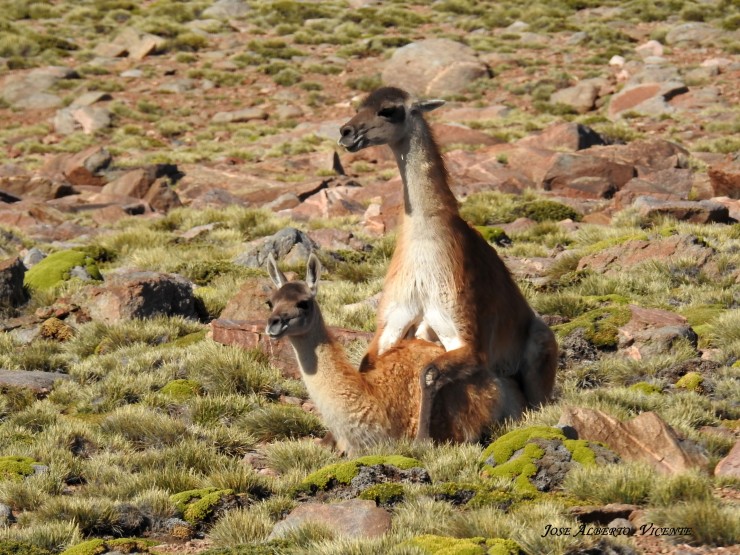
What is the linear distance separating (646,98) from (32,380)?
26170 mm

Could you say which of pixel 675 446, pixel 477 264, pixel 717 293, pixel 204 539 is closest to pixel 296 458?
pixel 204 539

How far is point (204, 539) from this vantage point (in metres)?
5.86

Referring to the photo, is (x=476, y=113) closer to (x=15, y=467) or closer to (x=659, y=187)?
(x=659, y=187)

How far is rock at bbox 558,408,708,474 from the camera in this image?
20.1 feet

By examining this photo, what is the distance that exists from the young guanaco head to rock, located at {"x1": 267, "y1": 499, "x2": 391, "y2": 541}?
1.48m

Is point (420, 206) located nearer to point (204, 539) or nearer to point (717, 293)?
point (204, 539)

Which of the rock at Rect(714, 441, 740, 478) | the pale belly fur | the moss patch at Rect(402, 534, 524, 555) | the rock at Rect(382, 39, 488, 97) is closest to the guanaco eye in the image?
the pale belly fur

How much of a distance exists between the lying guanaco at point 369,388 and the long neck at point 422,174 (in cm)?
92

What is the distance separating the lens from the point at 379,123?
24.9 ft

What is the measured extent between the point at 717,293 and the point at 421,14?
39334mm

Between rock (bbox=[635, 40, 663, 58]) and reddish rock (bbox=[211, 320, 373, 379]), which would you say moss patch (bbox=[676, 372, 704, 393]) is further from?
rock (bbox=[635, 40, 663, 58])

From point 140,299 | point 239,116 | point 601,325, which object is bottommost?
point 239,116

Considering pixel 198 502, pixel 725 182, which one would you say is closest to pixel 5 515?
pixel 198 502

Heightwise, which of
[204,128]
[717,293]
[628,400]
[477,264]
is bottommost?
[204,128]
